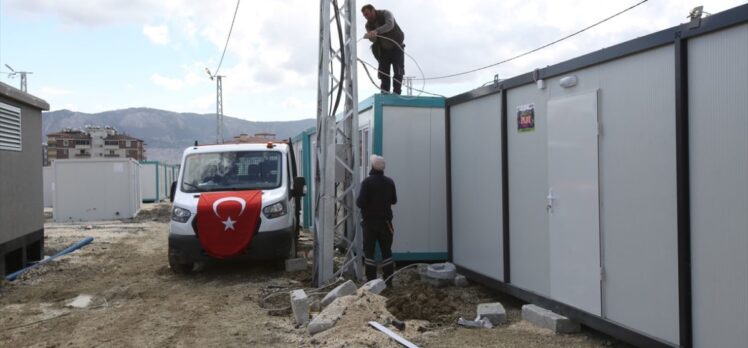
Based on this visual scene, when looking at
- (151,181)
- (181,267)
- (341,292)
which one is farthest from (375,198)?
(151,181)

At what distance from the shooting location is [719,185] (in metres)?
4.55

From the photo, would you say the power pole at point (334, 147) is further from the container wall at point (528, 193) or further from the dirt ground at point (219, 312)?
the container wall at point (528, 193)

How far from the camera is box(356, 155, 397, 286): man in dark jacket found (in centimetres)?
845

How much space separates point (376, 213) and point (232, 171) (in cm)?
349

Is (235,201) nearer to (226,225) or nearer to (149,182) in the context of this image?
(226,225)

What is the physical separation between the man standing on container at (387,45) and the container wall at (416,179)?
0.62m

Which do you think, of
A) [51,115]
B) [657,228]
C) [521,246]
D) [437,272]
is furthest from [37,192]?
[51,115]

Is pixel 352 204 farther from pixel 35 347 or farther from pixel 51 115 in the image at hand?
pixel 51 115

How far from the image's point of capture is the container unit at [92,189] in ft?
73.0

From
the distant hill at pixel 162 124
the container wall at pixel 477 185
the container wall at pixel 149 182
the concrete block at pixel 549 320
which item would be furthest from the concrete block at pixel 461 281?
the distant hill at pixel 162 124

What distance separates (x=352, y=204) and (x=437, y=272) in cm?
157

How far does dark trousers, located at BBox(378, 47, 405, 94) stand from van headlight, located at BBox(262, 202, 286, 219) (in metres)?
2.51

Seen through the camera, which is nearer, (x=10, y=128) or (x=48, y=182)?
(x=10, y=128)

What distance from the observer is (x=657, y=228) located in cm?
514
